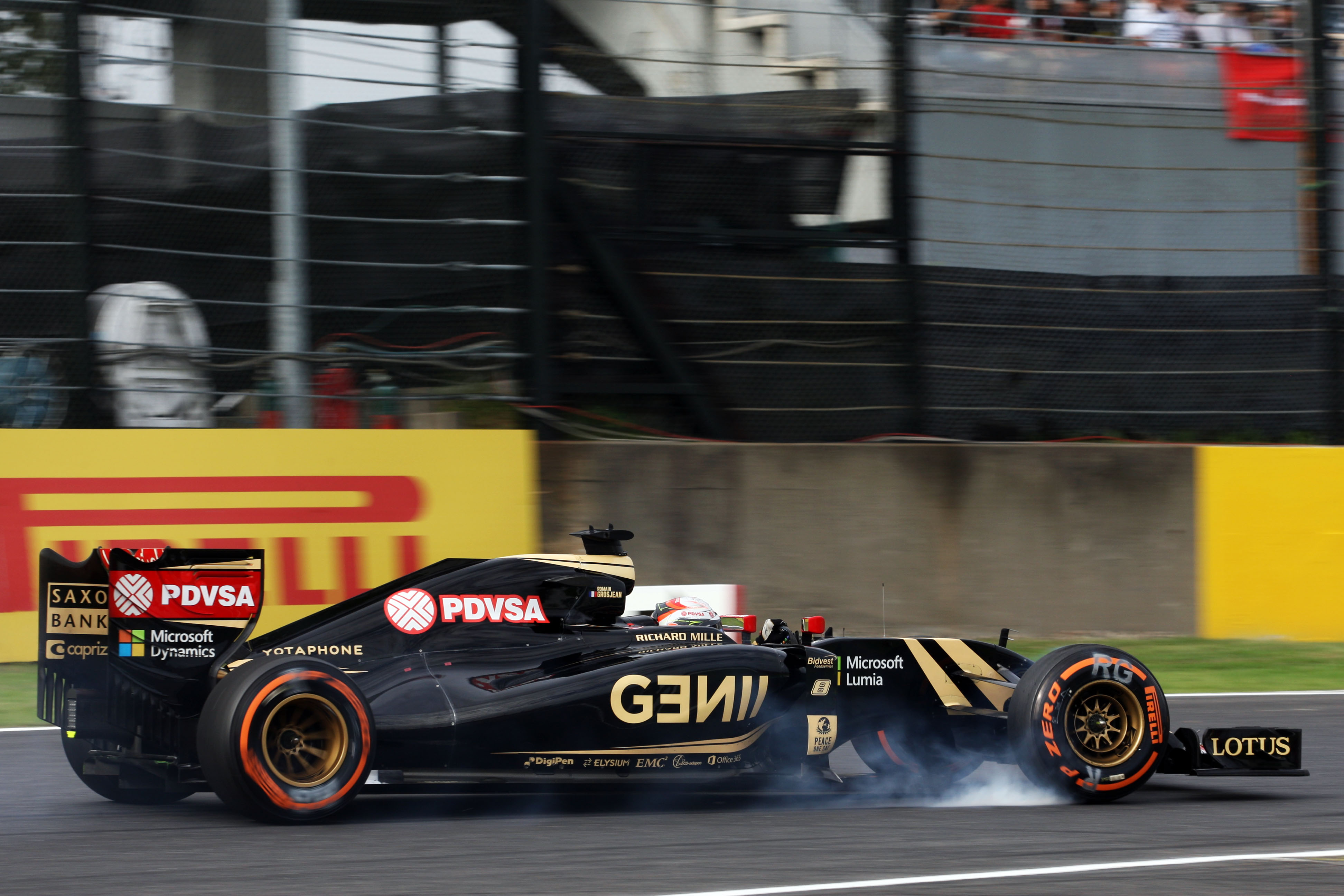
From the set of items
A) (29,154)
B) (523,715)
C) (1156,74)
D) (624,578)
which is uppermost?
(1156,74)

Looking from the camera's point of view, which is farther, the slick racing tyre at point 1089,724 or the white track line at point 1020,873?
the slick racing tyre at point 1089,724

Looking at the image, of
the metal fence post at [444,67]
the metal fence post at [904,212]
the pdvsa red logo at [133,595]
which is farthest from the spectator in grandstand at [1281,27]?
the pdvsa red logo at [133,595]

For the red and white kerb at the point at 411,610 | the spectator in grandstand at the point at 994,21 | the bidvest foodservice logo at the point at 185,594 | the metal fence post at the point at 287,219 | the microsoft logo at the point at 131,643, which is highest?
the spectator in grandstand at the point at 994,21

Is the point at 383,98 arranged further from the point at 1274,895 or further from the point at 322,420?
the point at 1274,895

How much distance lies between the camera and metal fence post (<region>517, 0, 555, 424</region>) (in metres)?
12.2

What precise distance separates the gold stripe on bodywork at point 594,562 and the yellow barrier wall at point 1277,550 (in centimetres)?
729

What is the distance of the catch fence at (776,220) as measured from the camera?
11.6 m

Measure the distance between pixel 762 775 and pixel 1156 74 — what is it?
30.2ft

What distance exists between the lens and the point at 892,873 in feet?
16.1

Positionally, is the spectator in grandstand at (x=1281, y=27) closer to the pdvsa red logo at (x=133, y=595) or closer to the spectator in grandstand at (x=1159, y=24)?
the spectator in grandstand at (x=1159, y=24)

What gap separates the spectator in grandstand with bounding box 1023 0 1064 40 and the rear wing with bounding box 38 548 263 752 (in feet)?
30.1

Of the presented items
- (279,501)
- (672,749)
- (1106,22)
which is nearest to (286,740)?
(672,749)

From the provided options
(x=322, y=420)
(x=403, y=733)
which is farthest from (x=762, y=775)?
(x=322, y=420)

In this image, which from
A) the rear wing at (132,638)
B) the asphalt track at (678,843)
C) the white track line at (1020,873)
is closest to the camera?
the white track line at (1020,873)
